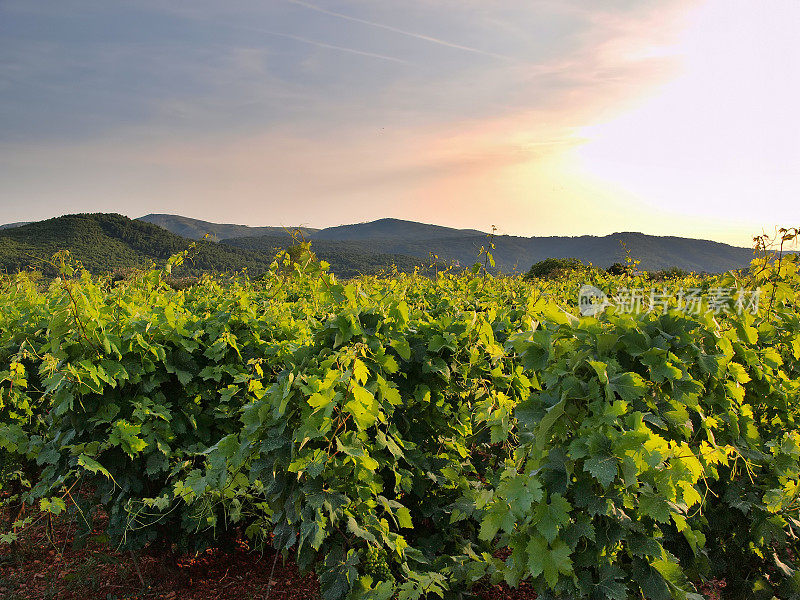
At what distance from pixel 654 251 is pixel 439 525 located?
13735cm

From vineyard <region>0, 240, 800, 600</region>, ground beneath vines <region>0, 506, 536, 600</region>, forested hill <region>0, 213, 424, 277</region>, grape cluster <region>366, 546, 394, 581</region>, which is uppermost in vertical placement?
forested hill <region>0, 213, 424, 277</region>

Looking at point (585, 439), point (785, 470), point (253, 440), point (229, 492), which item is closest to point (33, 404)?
point (229, 492)

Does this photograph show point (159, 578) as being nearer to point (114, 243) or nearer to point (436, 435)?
point (436, 435)

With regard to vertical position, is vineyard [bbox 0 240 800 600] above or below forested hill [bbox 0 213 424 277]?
below

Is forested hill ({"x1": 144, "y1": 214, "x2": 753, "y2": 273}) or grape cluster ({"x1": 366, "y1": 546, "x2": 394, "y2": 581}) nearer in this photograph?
grape cluster ({"x1": 366, "y1": 546, "x2": 394, "y2": 581})

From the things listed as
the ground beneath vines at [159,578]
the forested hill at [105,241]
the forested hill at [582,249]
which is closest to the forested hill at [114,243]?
the forested hill at [105,241]

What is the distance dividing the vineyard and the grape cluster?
0.01 meters

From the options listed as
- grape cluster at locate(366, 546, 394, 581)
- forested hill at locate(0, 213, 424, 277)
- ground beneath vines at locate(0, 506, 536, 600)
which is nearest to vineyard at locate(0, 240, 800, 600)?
grape cluster at locate(366, 546, 394, 581)

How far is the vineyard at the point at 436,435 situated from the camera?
2232 mm

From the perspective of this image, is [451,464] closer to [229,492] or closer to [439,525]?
[439,525]

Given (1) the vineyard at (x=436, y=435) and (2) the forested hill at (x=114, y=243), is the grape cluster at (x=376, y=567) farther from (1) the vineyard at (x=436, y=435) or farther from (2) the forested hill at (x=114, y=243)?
(2) the forested hill at (x=114, y=243)

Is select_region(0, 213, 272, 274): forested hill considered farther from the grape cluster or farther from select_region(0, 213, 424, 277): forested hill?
the grape cluster

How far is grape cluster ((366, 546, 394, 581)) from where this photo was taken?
2748 mm

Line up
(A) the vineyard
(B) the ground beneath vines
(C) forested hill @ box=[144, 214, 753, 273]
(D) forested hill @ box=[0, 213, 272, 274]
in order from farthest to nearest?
1. (C) forested hill @ box=[144, 214, 753, 273]
2. (D) forested hill @ box=[0, 213, 272, 274]
3. (B) the ground beneath vines
4. (A) the vineyard
